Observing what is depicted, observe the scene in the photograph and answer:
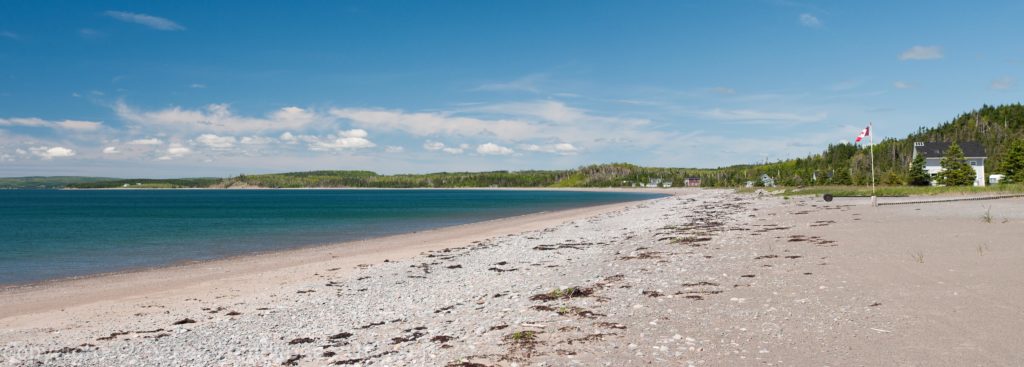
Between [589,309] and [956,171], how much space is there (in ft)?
266

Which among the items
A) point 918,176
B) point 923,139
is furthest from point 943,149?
point 923,139

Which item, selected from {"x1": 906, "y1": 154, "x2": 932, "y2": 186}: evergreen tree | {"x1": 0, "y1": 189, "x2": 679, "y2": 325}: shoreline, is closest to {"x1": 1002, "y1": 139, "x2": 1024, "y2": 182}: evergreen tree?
{"x1": 906, "y1": 154, "x2": 932, "y2": 186}: evergreen tree

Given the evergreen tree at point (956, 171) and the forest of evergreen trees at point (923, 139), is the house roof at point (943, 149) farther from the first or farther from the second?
the forest of evergreen trees at point (923, 139)

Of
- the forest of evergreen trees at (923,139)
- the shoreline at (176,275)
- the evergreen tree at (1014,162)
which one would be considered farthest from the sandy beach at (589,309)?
the forest of evergreen trees at (923,139)

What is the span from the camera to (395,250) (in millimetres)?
28219

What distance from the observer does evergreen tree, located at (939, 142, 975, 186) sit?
71.2 metres

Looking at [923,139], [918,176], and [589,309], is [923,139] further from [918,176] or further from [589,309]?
[589,309]

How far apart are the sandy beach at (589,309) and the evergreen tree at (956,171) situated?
204 feet

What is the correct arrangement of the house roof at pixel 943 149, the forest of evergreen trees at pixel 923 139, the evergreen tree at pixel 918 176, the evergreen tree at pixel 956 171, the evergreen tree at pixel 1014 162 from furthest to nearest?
1. the forest of evergreen trees at pixel 923 139
2. the house roof at pixel 943 149
3. the evergreen tree at pixel 918 176
4. the evergreen tree at pixel 956 171
5. the evergreen tree at pixel 1014 162

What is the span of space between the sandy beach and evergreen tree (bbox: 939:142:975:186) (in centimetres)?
6230

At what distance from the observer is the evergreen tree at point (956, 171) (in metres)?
71.2

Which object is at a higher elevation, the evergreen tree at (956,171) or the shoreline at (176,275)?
the evergreen tree at (956,171)

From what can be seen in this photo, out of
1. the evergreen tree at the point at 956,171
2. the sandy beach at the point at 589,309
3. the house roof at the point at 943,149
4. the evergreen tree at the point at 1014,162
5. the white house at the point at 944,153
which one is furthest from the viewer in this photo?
the house roof at the point at 943,149

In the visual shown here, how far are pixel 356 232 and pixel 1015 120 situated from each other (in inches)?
7264
